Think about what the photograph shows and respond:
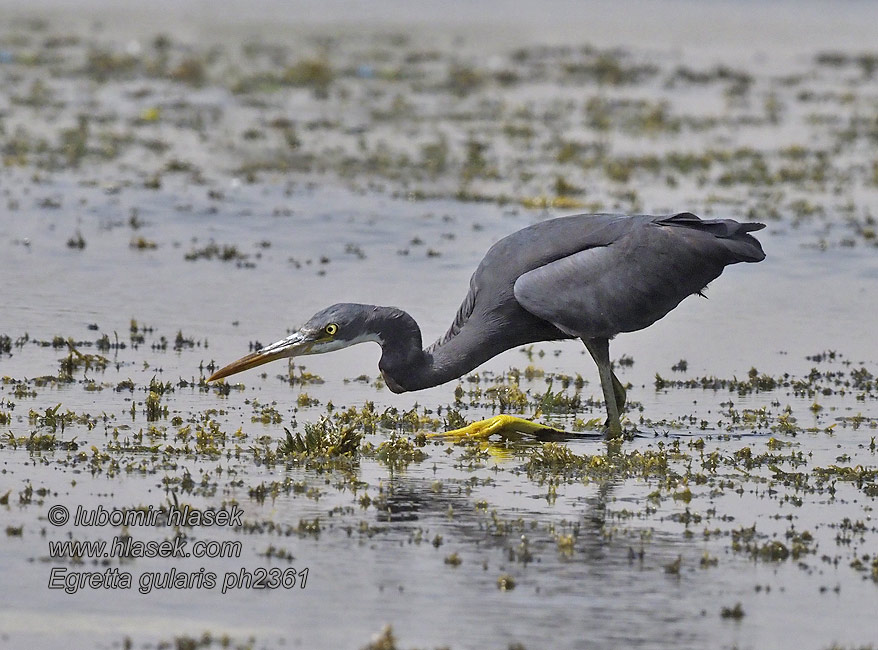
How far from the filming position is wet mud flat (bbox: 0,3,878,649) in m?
7.64

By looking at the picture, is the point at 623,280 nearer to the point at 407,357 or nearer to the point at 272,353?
the point at 407,357

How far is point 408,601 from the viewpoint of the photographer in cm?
759

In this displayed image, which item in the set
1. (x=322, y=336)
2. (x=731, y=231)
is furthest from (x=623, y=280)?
(x=322, y=336)

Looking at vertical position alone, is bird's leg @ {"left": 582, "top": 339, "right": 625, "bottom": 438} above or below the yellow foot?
above

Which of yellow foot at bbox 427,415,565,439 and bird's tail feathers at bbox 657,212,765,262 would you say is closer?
yellow foot at bbox 427,415,565,439

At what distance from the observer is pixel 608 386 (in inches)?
444

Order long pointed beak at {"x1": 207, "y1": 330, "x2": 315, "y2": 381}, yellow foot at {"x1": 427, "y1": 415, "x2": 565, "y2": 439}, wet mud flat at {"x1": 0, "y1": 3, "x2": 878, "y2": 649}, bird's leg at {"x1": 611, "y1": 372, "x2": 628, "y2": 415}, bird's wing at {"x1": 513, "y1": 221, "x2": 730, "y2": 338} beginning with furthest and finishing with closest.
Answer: bird's leg at {"x1": 611, "y1": 372, "x2": 628, "y2": 415}
bird's wing at {"x1": 513, "y1": 221, "x2": 730, "y2": 338}
yellow foot at {"x1": 427, "y1": 415, "x2": 565, "y2": 439}
long pointed beak at {"x1": 207, "y1": 330, "x2": 315, "y2": 381}
wet mud flat at {"x1": 0, "y1": 3, "x2": 878, "y2": 649}

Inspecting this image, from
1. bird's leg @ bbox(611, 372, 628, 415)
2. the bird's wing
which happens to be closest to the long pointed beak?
the bird's wing

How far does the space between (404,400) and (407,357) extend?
1.49 meters

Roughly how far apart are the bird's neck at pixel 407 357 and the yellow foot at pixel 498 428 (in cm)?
34

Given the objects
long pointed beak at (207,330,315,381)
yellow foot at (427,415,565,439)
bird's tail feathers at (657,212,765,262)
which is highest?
bird's tail feathers at (657,212,765,262)

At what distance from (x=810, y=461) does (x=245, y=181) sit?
12.4 metres

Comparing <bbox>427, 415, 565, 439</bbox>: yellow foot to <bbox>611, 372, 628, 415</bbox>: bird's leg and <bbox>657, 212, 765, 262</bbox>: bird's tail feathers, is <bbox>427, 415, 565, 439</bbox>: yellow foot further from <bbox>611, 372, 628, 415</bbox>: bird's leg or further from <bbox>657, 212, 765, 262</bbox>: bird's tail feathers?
<bbox>657, 212, 765, 262</bbox>: bird's tail feathers

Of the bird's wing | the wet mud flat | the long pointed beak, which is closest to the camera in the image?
the wet mud flat
